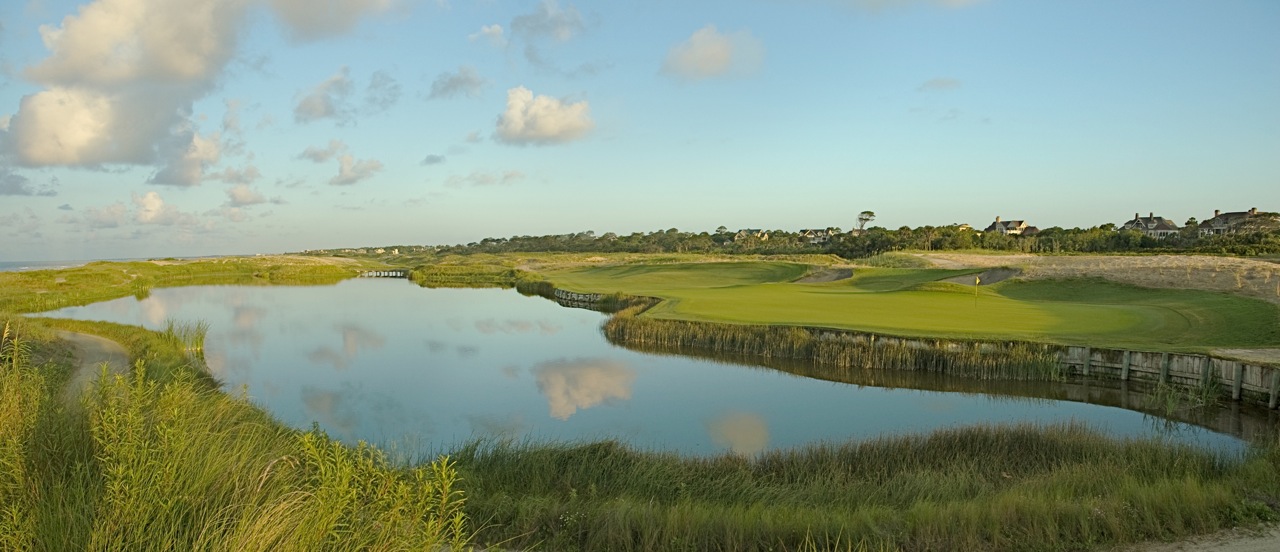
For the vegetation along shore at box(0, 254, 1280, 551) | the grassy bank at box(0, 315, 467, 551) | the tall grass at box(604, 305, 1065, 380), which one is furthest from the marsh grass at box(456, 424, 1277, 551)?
the tall grass at box(604, 305, 1065, 380)

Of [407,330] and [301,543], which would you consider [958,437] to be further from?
[407,330]

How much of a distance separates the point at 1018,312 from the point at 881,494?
20.1m

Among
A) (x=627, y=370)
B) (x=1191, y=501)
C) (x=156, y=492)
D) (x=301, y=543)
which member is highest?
(x=156, y=492)

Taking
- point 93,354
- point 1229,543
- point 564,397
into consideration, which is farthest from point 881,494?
point 93,354

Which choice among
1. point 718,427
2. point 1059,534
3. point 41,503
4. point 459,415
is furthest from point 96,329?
point 1059,534

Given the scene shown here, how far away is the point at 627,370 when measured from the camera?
64.4 feet

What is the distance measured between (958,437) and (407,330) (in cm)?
2316

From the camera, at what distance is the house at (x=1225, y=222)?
81250 mm

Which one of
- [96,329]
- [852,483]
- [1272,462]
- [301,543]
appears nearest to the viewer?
[301,543]

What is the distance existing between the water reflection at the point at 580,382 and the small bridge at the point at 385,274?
68.6 metres

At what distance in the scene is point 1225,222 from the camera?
86188mm

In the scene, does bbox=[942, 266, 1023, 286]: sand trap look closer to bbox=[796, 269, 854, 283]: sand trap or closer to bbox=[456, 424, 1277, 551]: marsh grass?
bbox=[796, 269, 854, 283]: sand trap

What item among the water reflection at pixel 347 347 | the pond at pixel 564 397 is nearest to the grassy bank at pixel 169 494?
the pond at pixel 564 397

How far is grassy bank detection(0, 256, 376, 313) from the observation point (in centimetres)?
3622
